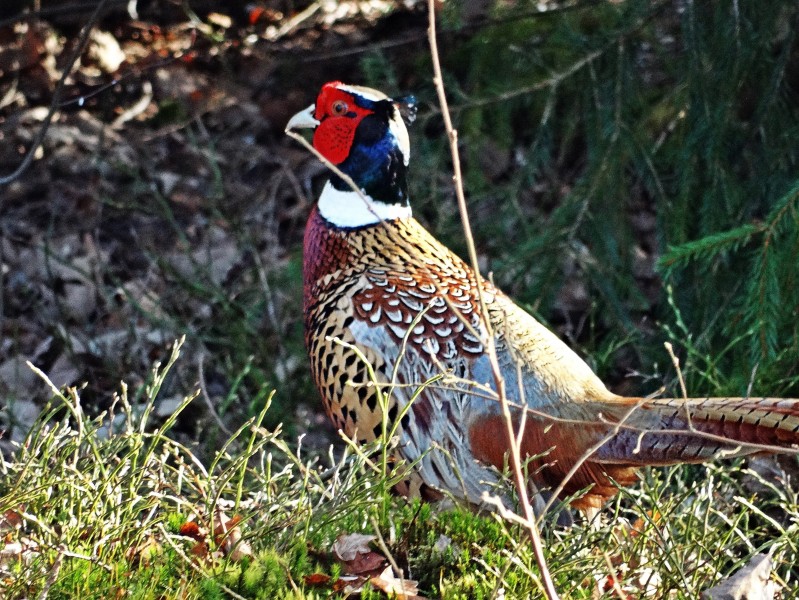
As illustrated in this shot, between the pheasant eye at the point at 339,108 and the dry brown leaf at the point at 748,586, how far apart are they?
6.38ft

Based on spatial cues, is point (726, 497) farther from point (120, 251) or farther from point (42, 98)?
point (42, 98)

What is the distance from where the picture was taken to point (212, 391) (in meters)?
4.52

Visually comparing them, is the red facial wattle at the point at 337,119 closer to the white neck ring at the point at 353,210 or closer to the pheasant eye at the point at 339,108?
the pheasant eye at the point at 339,108

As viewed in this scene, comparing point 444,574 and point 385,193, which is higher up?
point 385,193

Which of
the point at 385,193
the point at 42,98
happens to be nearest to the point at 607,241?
the point at 385,193

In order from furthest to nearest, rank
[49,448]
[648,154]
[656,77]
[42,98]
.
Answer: [42,98] < [656,77] < [648,154] < [49,448]

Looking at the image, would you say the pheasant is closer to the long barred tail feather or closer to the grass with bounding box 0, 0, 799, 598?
the long barred tail feather

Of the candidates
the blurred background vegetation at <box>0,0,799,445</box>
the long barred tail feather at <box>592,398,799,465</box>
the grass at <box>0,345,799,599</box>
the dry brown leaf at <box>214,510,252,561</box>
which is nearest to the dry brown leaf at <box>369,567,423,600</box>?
the grass at <box>0,345,799,599</box>

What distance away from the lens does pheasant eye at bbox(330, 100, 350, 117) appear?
3.48 m

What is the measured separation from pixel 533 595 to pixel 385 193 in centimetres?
175

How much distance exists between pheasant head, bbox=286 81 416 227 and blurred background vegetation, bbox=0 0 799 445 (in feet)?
1.85

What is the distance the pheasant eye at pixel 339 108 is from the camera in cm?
348

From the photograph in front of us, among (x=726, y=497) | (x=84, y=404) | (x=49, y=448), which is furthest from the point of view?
(x=84, y=404)

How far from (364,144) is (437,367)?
3.08ft
